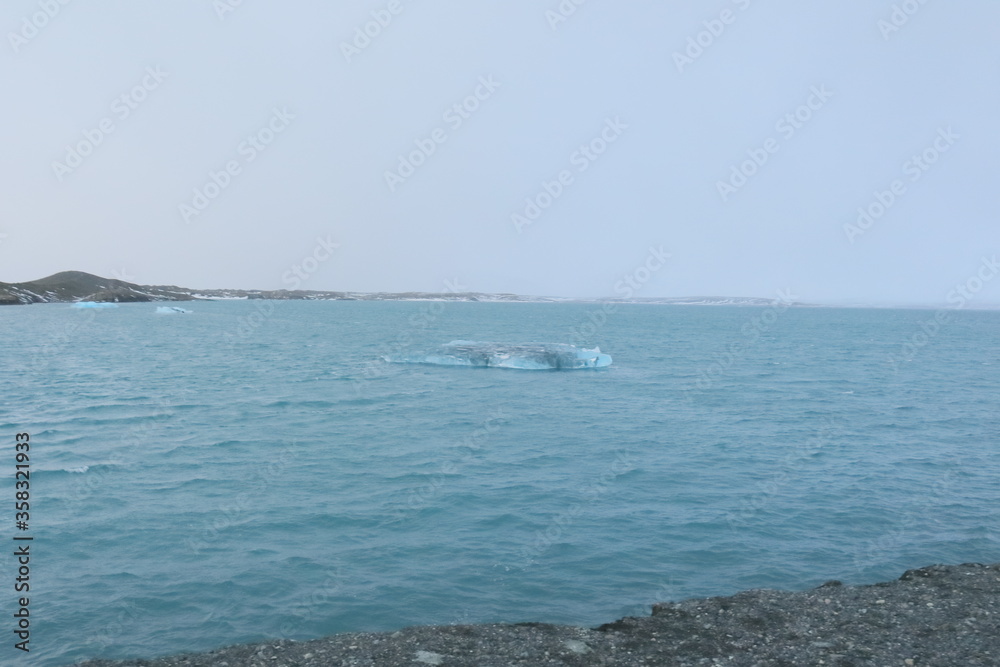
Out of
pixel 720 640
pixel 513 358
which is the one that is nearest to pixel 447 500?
pixel 720 640

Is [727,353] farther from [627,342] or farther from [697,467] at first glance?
[697,467]

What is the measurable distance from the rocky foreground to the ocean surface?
5.45ft

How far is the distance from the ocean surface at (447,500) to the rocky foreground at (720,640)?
1.66m

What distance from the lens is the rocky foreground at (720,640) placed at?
27.1ft

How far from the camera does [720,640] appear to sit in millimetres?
8867

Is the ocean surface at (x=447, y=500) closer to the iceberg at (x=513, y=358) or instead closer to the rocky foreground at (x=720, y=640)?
the rocky foreground at (x=720, y=640)

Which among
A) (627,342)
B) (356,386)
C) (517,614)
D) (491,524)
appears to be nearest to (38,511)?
(491,524)

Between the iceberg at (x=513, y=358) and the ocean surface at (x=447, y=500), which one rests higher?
the iceberg at (x=513, y=358)

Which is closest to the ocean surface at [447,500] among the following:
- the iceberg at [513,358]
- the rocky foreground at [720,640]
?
the rocky foreground at [720,640]

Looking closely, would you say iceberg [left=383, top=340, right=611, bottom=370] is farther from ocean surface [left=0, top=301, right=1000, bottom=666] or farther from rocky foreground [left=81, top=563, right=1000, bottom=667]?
rocky foreground [left=81, top=563, right=1000, bottom=667]

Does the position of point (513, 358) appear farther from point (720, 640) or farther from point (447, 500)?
point (720, 640)

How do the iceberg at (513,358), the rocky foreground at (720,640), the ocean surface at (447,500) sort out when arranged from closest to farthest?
the rocky foreground at (720,640) → the ocean surface at (447,500) → the iceberg at (513,358)

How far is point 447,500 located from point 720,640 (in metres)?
9.96

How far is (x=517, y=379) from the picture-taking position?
4291cm
